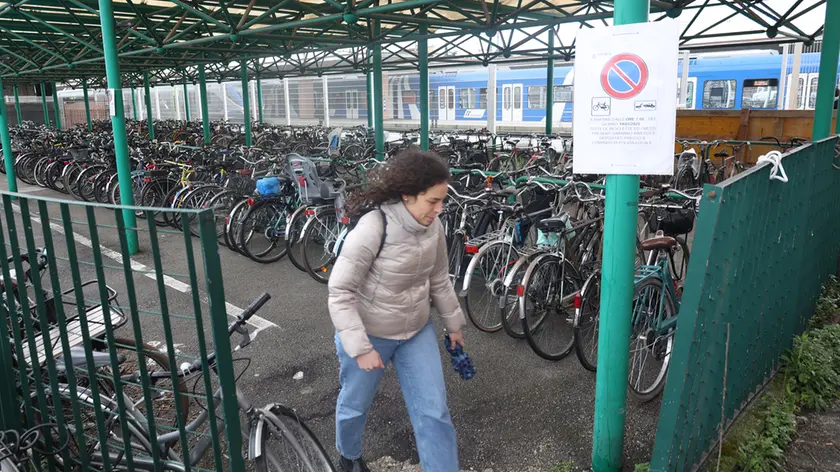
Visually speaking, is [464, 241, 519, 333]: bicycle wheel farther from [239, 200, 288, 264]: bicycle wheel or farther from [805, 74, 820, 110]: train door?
[805, 74, 820, 110]: train door

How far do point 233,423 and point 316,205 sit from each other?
4.41m

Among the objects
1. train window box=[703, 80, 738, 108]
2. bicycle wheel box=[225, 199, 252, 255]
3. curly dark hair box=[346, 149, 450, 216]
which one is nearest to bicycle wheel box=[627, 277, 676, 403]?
curly dark hair box=[346, 149, 450, 216]

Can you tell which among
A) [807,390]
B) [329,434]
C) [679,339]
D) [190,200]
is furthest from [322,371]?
[190,200]

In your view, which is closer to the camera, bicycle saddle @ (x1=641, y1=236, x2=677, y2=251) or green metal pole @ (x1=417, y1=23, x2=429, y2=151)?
bicycle saddle @ (x1=641, y1=236, x2=677, y2=251)

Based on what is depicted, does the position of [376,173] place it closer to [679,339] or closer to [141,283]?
[679,339]

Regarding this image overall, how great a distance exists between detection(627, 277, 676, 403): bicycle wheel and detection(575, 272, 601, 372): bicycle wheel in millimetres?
229

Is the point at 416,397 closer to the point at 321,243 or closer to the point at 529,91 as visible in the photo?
the point at 321,243

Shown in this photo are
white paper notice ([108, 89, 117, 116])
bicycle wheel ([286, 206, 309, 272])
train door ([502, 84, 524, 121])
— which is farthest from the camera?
train door ([502, 84, 524, 121])

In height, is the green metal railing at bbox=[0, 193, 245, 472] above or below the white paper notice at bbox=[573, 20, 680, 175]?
below

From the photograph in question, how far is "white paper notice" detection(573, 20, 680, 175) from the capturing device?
2148 mm

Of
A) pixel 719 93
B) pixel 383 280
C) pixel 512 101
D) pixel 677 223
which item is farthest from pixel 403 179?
pixel 512 101

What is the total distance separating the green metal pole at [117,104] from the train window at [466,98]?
565 inches

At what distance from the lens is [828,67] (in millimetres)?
5172

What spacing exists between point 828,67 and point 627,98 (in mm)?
4158
